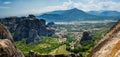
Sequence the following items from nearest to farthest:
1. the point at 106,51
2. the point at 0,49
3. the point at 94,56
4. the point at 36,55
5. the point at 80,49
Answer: the point at 106,51 → the point at 94,56 → the point at 0,49 → the point at 36,55 → the point at 80,49

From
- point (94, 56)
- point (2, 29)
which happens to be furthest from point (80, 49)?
point (94, 56)

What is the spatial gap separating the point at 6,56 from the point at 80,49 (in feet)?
473

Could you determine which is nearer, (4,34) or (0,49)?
(0,49)

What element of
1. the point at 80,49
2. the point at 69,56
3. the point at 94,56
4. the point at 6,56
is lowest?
the point at 80,49

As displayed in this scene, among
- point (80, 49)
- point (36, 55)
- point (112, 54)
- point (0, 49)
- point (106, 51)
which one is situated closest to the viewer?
point (112, 54)

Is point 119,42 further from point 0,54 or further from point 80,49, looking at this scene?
point 80,49

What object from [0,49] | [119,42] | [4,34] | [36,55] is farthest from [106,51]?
[36,55]

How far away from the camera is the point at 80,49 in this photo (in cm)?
18200

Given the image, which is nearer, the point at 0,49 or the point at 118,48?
the point at 118,48

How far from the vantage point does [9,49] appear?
41.8 metres

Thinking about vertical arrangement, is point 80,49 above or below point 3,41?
below

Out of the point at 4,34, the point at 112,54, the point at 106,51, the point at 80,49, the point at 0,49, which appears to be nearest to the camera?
the point at 112,54

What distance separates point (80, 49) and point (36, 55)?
107751mm

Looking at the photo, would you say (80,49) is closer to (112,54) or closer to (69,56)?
(69,56)
